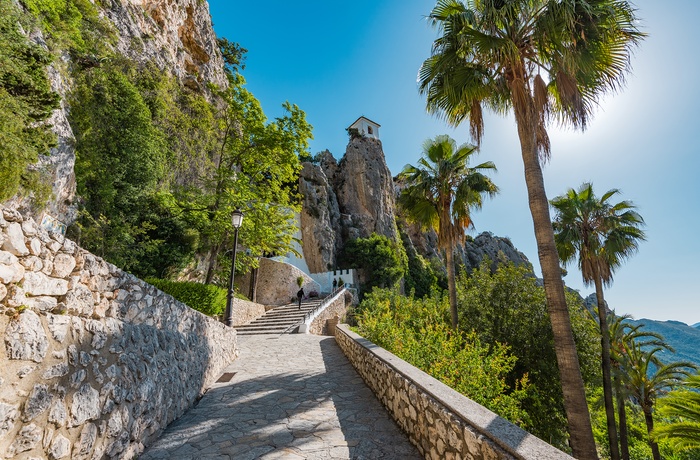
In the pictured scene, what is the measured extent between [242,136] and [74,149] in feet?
21.4

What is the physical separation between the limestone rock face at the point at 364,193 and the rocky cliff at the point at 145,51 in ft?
56.7

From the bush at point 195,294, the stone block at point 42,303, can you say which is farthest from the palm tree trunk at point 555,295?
the bush at point 195,294

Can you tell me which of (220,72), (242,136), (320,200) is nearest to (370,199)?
(320,200)

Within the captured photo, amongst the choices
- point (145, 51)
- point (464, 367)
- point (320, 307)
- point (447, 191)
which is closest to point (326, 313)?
point (320, 307)

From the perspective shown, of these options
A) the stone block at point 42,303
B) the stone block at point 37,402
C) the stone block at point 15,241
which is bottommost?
the stone block at point 37,402

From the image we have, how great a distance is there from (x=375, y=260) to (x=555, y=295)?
25645mm

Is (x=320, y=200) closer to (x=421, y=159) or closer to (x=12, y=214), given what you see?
(x=421, y=159)

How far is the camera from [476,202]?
33.9 ft

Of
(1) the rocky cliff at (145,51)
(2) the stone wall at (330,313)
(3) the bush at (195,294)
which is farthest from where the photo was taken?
(2) the stone wall at (330,313)

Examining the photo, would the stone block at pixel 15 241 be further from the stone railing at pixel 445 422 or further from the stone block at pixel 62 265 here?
the stone railing at pixel 445 422

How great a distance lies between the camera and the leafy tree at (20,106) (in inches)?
266

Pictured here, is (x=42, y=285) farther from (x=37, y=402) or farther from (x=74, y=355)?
(x=37, y=402)

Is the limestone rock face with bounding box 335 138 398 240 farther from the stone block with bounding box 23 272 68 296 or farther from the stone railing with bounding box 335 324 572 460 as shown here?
the stone block with bounding box 23 272 68 296

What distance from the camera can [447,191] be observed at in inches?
422
